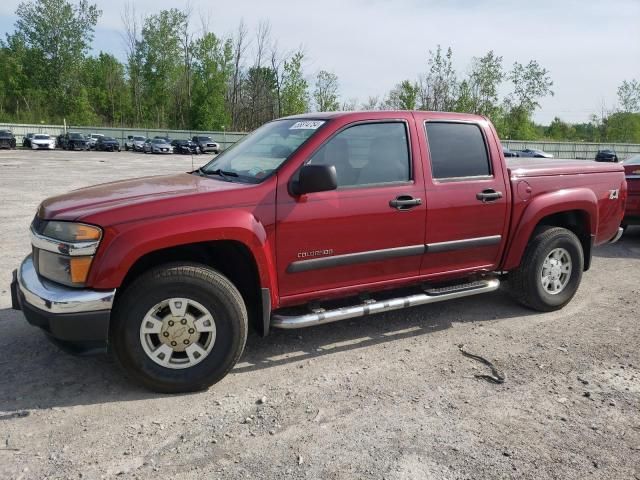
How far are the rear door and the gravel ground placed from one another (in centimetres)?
67

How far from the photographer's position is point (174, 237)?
3.32 metres

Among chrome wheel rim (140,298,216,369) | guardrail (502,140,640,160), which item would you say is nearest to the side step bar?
chrome wheel rim (140,298,216,369)

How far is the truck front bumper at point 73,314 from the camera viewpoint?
3.14 m

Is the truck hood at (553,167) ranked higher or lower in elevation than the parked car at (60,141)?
lower

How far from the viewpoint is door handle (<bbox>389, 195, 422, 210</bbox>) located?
4.07 metres

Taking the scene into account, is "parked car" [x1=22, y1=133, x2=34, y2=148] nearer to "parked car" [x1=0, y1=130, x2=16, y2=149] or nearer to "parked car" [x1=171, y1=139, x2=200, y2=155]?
"parked car" [x1=0, y1=130, x2=16, y2=149]

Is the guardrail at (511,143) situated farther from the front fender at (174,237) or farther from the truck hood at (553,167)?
the front fender at (174,237)

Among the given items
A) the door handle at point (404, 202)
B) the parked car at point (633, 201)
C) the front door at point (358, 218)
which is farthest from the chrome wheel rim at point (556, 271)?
the parked car at point (633, 201)

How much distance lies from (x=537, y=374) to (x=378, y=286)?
1.30m

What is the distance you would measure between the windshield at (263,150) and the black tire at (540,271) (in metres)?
2.42

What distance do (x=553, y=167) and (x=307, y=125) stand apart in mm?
2516

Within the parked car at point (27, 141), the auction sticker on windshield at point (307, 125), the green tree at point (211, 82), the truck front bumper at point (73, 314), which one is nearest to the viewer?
the truck front bumper at point (73, 314)

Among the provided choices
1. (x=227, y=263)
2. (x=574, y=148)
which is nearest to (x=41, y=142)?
(x=227, y=263)

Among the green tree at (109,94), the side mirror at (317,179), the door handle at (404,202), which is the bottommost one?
the door handle at (404,202)
